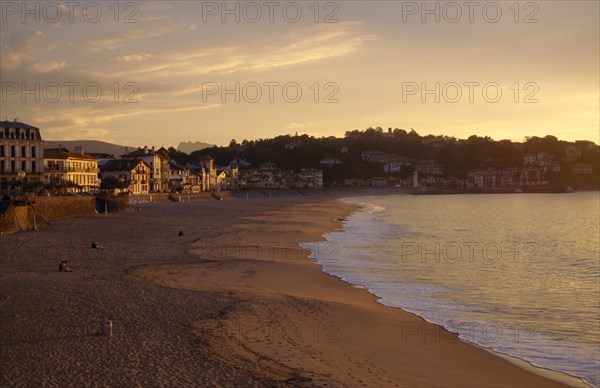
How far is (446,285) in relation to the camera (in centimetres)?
2352

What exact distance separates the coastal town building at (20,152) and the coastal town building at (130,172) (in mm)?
17171

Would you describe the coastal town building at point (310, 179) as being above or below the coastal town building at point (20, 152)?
below

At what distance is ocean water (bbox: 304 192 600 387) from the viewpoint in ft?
50.9

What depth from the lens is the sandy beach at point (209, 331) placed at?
422 inches

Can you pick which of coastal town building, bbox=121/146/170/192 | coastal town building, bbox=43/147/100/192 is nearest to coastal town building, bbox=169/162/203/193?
coastal town building, bbox=121/146/170/192

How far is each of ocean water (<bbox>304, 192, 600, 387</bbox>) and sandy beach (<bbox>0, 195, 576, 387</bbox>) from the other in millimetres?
1285

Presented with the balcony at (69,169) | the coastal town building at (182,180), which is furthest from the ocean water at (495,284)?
the coastal town building at (182,180)

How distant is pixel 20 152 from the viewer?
219 ft

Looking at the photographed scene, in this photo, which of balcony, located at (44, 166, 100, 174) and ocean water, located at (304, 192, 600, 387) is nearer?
ocean water, located at (304, 192, 600, 387)

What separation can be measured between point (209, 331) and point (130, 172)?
76478 mm

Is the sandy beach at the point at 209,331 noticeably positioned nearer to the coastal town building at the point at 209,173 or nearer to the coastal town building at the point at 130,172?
the coastal town building at the point at 130,172

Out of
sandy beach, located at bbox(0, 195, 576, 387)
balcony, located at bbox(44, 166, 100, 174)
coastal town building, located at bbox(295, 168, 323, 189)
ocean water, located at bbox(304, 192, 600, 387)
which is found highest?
balcony, located at bbox(44, 166, 100, 174)

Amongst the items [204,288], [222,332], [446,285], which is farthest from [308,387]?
[446,285]

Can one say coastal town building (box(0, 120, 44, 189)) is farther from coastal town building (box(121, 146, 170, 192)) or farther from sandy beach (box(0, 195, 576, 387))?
sandy beach (box(0, 195, 576, 387))
